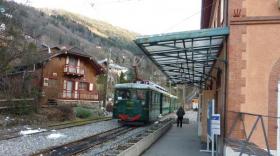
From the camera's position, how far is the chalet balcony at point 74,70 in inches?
1836

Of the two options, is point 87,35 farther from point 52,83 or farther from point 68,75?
point 52,83

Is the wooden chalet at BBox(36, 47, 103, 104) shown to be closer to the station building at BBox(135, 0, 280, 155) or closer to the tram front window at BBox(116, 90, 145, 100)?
the tram front window at BBox(116, 90, 145, 100)

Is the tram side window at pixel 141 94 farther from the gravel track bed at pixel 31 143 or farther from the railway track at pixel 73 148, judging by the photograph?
the railway track at pixel 73 148

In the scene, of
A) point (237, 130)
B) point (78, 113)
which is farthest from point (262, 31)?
point (78, 113)

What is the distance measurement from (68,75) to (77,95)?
2.71 m

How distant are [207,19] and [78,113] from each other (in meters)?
17.7

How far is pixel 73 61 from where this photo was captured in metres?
48.2

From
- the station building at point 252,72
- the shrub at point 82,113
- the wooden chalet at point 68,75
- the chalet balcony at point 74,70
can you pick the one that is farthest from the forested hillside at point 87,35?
the station building at point 252,72

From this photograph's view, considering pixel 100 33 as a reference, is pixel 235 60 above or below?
below

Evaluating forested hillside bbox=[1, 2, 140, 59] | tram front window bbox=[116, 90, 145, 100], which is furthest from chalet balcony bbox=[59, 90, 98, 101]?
forested hillside bbox=[1, 2, 140, 59]

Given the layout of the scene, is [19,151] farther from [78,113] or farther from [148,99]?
[78,113]

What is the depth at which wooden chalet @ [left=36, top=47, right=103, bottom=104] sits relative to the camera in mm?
44000

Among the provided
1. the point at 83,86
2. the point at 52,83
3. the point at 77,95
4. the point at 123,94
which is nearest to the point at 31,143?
the point at 123,94

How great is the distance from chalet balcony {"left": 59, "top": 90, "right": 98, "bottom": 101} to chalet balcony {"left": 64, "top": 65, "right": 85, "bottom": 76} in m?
2.18
